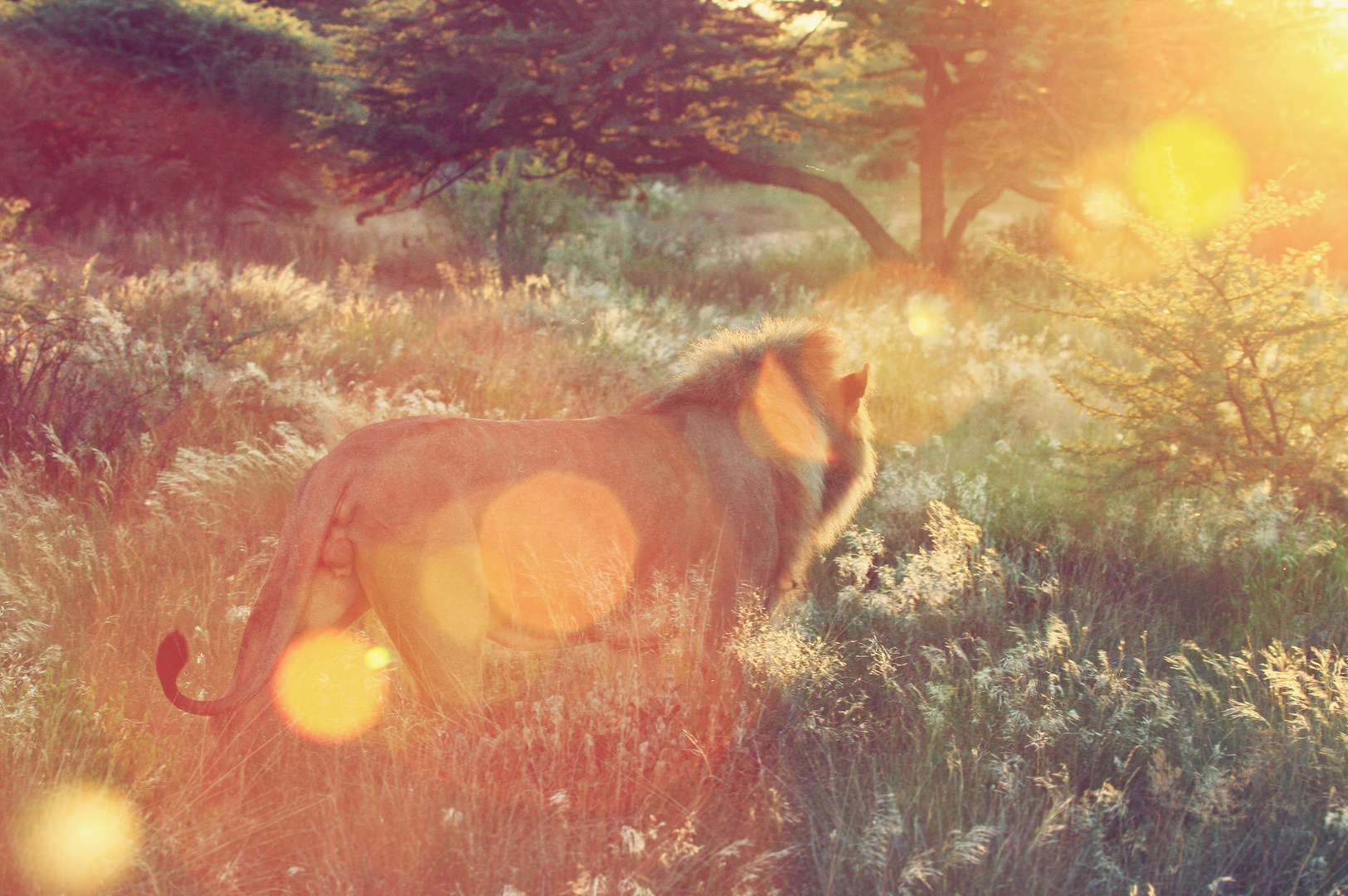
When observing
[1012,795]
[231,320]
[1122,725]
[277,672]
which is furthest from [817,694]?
[231,320]

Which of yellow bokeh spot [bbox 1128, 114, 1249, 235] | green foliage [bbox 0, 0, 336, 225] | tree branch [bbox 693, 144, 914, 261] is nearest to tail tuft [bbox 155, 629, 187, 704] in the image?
tree branch [bbox 693, 144, 914, 261]

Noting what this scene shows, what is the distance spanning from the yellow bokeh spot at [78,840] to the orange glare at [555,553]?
47.7 inches

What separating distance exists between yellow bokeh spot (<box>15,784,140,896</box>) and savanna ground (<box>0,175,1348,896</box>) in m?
0.01

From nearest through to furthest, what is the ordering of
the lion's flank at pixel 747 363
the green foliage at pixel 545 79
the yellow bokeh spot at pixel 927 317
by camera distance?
the lion's flank at pixel 747 363
the yellow bokeh spot at pixel 927 317
the green foliage at pixel 545 79

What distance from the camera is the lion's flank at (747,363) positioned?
4109 mm

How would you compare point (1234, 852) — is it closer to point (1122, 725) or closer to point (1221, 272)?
point (1122, 725)

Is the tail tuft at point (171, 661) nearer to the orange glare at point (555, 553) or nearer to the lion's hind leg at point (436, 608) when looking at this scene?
the lion's hind leg at point (436, 608)

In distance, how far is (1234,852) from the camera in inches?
104

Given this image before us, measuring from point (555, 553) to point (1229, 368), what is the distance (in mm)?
4063

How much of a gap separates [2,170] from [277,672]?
16.6 meters

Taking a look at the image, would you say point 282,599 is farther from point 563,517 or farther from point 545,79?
point 545,79

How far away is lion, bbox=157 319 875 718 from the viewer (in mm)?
2875

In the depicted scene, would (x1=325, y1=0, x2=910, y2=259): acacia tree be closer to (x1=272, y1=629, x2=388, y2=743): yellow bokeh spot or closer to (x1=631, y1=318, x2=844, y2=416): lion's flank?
(x1=631, y1=318, x2=844, y2=416): lion's flank

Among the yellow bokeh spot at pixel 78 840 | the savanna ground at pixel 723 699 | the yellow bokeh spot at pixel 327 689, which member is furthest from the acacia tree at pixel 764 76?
the yellow bokeh spot at pixel 78 840
